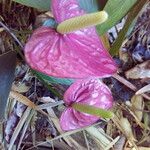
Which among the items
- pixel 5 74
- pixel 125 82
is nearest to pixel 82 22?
pixel 5 74

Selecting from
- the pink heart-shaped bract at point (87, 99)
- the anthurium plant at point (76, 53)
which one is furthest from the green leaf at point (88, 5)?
the pink heart-shaped bract at point (87, 99)

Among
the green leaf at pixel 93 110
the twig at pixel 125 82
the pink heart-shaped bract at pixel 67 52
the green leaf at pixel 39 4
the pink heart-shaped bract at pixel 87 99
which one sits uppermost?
the green leaf at pixel 39 4

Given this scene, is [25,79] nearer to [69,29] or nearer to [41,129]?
[41,129]

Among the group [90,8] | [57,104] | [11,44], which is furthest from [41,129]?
[90,8]

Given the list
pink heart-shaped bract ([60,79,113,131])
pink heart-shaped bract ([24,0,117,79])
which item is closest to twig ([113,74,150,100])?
pink heart-shaped bract ([60,79,113,131])

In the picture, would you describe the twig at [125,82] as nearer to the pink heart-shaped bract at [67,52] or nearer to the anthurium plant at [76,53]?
the anthurium plant at [76,53]

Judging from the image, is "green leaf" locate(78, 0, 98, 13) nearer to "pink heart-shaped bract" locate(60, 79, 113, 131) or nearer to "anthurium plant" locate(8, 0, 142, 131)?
"anthurium plant" locate(8, 0, 142, 131)
